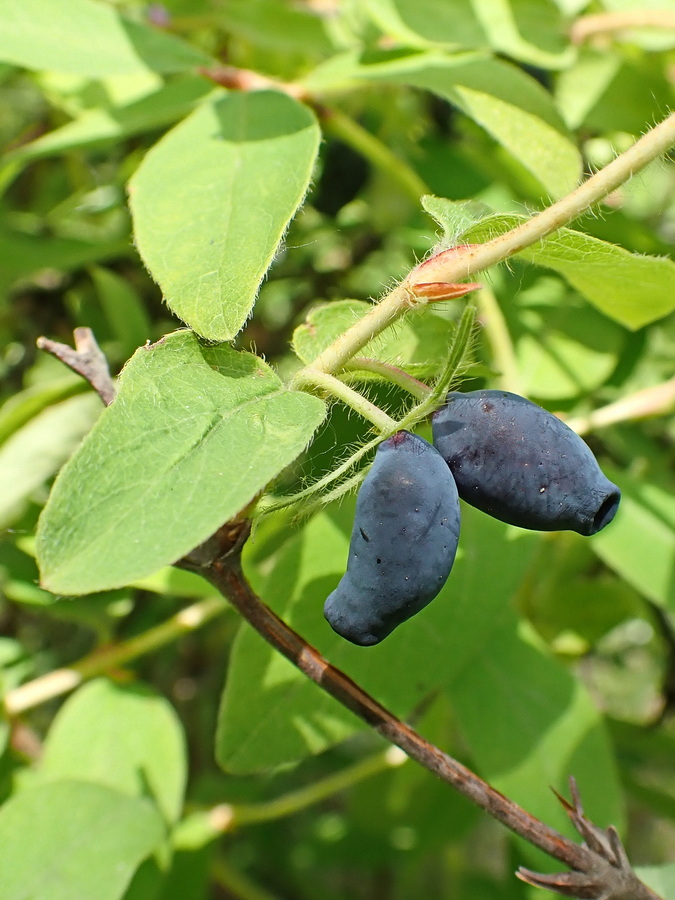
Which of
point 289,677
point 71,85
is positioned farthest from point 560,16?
point 289,677

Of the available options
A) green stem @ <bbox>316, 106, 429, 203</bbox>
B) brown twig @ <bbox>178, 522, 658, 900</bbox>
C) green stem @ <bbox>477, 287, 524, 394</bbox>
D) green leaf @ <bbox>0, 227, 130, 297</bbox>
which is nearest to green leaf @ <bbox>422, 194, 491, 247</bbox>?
brown twig @ <bbox>178, 522, 658, 900</bbox>

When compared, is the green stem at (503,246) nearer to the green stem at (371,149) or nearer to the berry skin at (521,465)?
the berry skin at (521,465)

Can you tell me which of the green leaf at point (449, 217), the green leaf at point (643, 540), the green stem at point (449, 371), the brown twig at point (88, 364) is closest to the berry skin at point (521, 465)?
the green stem at point (449, 371)

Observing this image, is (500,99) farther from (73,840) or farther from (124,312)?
(73,840)

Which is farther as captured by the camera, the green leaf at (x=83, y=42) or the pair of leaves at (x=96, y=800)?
the green leaf at (x=83, y=42)

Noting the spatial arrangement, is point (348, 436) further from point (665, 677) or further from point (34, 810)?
point (665, 677)

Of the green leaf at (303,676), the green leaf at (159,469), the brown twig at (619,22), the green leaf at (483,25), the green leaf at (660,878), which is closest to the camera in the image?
the green leaf at (159,469)
